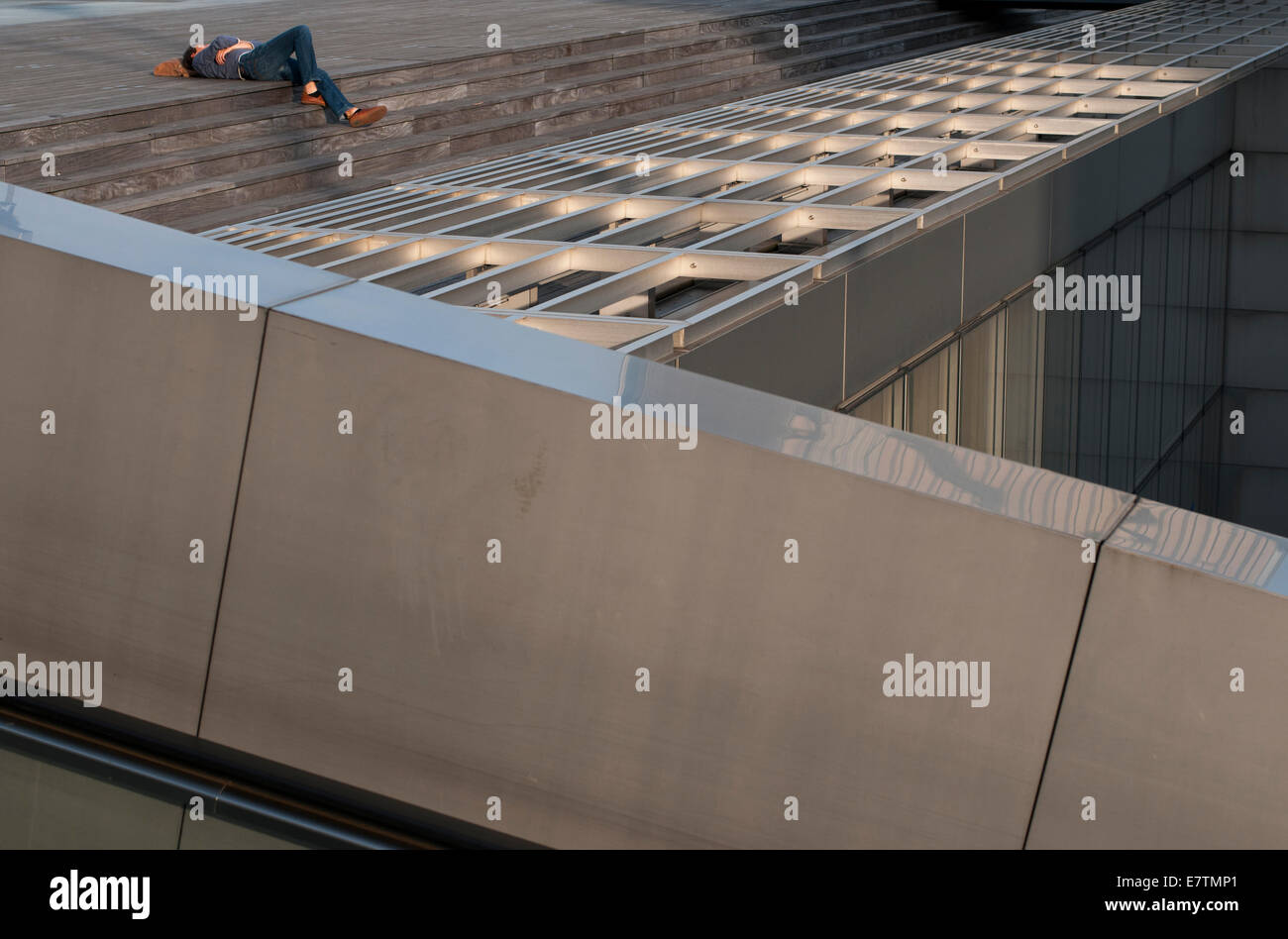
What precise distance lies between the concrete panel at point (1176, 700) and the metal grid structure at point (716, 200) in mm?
2519

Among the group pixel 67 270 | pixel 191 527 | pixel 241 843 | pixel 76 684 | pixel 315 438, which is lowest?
pixel 241 843

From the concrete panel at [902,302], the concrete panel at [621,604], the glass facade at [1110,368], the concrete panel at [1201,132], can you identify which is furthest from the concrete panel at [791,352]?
the concrete panel at [1201,132]

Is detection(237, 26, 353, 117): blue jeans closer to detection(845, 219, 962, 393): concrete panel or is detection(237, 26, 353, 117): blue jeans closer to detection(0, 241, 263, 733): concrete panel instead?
detection(845, 219, 962, 393): concrete panel

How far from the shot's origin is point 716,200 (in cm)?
856

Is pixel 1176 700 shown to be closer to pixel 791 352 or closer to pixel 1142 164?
pixel 791 352

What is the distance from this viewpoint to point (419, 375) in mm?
3934

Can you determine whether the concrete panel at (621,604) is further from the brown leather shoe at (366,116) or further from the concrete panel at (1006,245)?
the brown leather shoe at (366,116)

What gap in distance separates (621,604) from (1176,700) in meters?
1.43

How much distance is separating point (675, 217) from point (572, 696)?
4716mm

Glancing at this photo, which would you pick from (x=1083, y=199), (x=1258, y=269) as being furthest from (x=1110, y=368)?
(x=1258, y=269)

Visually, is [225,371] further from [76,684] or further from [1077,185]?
[1077,185]

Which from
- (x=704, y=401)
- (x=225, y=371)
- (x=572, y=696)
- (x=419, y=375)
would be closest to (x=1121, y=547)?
(x=704, y=401)

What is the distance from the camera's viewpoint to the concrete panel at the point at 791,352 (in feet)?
19.5

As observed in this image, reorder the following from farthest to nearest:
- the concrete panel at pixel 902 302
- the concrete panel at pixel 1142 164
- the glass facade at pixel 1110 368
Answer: the concrete panel at pixel 1142 164
the glass facade at pixel 1110 368
the concrete panel at pixel 902 302
